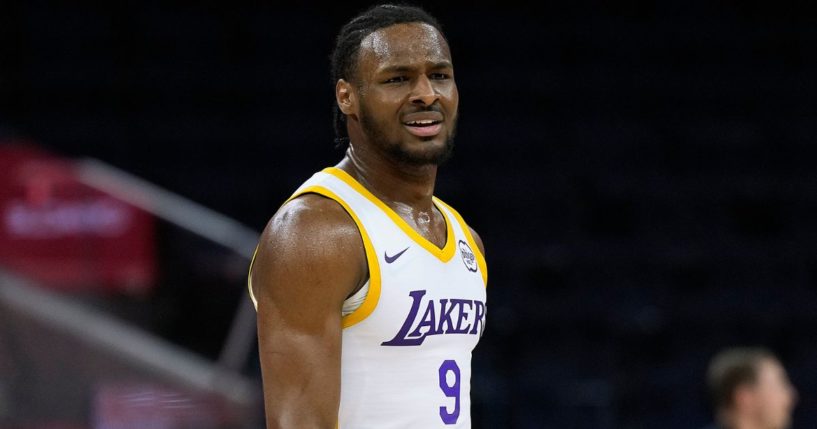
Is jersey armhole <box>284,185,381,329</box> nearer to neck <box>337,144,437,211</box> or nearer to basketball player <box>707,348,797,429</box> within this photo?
neck <box>337,144,437,211</box>

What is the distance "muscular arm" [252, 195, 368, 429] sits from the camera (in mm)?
2236

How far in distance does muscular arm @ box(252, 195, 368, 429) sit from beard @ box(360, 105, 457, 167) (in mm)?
282

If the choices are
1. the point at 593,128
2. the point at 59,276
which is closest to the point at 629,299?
the point at 593,128

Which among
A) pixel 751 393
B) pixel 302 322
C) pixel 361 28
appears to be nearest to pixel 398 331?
pixel 302 322

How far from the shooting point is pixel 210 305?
586 centimetres

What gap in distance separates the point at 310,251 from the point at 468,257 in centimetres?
55

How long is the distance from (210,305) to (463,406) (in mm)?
3488

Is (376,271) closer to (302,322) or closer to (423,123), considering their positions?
(302,322)

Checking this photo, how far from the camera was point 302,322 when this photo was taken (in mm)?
2244

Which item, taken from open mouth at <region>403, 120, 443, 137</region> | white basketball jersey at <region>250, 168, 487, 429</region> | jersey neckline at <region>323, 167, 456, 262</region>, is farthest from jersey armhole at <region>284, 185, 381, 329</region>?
open mouth at <region>403, 120, 443, 137</region>

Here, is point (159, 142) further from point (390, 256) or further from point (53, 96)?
point (390, 256)

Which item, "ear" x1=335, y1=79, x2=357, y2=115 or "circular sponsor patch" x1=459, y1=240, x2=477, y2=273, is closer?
"ear" x1=335, y1=79, x2=357, y2=115

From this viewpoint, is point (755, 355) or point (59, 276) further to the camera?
point (59, 276)

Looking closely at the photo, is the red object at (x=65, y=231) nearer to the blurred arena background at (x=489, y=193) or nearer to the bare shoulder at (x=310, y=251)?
the blurred arena background at (x=489, y=193)
